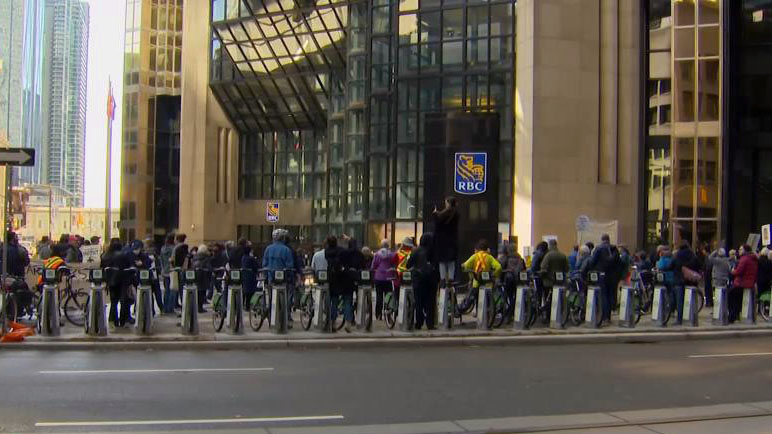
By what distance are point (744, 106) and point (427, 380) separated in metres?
28.3

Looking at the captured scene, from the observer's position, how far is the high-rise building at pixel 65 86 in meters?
135

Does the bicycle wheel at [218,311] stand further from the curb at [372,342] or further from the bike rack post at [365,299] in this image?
the bike rack post at [365,299]

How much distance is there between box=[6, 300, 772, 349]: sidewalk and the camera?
42.7 ft

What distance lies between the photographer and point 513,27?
103ft

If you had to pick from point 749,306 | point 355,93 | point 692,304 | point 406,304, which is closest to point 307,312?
point 406,304

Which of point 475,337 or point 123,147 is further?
point 123,147

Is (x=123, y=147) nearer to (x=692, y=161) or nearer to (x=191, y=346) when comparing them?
(x=692, y=161)

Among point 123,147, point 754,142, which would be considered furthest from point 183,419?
point 123,147

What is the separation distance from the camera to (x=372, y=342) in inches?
536

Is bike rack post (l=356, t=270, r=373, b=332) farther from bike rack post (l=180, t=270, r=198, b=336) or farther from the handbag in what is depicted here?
the handbag

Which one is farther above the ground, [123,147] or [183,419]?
[123,147]

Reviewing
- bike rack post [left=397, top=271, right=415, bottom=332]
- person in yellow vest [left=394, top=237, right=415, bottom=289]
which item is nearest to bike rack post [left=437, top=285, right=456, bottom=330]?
bike rack post [left=397, top=271, right=415, bottom=332]

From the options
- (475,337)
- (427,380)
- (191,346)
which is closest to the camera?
(427,380)

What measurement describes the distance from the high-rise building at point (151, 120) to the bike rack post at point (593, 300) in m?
46.1
